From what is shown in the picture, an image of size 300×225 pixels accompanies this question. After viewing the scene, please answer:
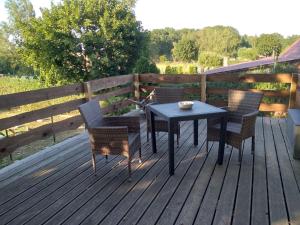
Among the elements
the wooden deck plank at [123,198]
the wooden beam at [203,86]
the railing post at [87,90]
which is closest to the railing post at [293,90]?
the wooden beam at [203,86]

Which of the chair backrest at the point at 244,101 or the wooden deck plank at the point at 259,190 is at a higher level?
the chair backrest at the point at 244,101

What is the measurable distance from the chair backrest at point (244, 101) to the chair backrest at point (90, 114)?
1837 mm

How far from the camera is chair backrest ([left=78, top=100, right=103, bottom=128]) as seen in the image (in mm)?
2781

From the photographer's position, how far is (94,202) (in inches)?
93.6

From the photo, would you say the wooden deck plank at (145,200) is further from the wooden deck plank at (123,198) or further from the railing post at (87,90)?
the railing post at (87,90)

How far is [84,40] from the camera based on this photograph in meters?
13.9

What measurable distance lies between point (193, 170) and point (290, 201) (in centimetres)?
102

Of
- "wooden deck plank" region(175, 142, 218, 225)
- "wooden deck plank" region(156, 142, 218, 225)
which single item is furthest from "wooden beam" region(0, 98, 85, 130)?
"wooden deck plank" region(175, 142, 218, 225)

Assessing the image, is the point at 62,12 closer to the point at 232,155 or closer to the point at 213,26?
the point at 232,155

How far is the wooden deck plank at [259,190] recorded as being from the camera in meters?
2.10

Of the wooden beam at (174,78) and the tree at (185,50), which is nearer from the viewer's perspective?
the wooden beam at (174,78)

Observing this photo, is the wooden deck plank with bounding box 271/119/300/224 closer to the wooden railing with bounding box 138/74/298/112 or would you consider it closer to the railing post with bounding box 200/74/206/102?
the wooden railing with bounding box 138/74/298/112

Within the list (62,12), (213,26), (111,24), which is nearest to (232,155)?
(111,24)

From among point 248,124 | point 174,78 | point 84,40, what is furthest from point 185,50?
point 248,124
